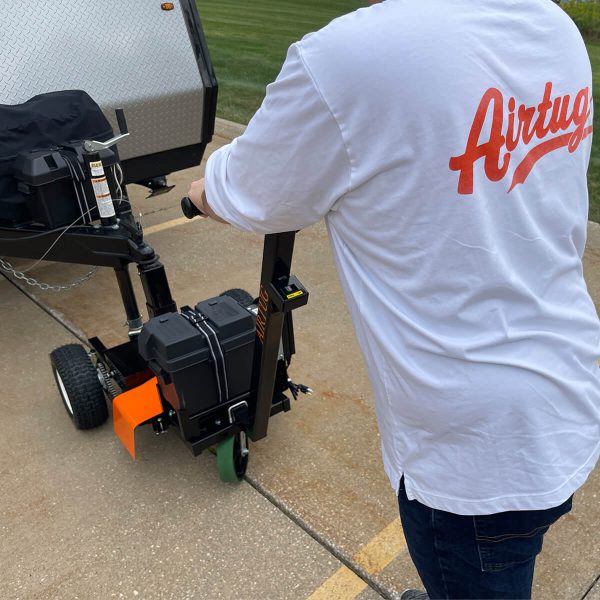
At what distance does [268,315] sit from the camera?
2.12 m

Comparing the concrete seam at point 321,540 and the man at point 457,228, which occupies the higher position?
the man at point 457,228

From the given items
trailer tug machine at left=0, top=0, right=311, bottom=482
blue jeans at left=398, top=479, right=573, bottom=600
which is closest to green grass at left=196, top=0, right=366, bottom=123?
trailer tug machine at left=0, top=0, right=311, bottom=482

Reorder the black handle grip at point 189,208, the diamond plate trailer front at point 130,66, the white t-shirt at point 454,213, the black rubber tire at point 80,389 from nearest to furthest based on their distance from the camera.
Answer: the white t-shirt at point 454,213 < the black handle grip at point 189,208 < the black rubber tire at point 80,389 < the diamond plate trailer front at point 130,66

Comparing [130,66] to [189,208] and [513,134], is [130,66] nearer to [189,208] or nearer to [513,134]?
[189,208]

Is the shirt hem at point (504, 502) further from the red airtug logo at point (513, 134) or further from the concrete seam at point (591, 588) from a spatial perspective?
the concrete seam at point (591, 588)

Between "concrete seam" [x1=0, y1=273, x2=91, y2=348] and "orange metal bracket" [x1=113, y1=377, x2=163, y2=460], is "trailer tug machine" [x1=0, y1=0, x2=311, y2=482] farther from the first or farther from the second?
"concrete seam" [x1=0, y1=273, x2=91, y2=348]

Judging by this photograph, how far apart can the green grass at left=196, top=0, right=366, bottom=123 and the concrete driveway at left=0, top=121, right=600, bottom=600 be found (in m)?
Result: 3.56

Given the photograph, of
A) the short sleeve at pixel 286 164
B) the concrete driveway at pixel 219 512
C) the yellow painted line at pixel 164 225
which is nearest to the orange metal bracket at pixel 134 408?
the concrete driveway at pixel 219 512

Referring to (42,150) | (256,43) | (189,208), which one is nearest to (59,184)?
(42,150)

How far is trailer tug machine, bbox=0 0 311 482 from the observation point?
243 cm

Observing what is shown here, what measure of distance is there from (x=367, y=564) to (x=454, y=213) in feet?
5.46

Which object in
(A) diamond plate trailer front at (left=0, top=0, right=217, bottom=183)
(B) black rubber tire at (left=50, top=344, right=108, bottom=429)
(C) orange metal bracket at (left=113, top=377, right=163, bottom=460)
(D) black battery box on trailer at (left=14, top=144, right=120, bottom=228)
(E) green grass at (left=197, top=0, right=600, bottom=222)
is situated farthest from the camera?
(E) green grass at (left=197, top=0, right=600, bottom=222)

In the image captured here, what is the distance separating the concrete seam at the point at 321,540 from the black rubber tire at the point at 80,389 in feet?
2.51

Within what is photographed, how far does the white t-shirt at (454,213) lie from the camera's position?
1031 millimetres
